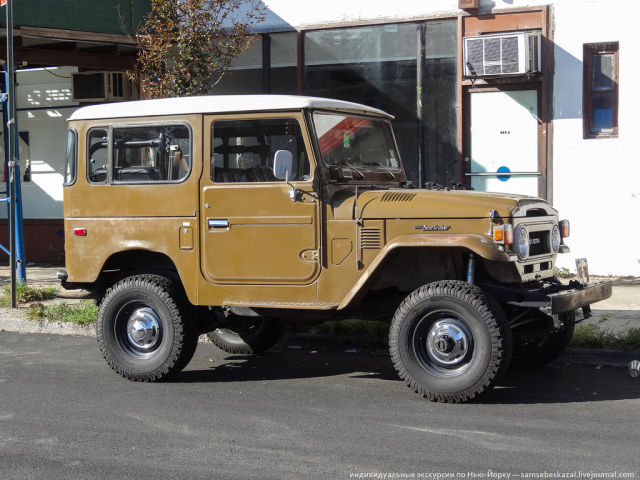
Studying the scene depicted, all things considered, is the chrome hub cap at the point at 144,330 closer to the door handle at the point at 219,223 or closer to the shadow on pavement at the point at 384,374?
the shadow on pavement at the point at 384,374

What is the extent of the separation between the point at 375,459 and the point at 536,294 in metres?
1.93

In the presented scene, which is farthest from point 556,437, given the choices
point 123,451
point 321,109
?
point 321,109

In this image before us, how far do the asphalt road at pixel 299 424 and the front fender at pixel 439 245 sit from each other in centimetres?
91

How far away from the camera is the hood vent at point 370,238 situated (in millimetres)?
6688

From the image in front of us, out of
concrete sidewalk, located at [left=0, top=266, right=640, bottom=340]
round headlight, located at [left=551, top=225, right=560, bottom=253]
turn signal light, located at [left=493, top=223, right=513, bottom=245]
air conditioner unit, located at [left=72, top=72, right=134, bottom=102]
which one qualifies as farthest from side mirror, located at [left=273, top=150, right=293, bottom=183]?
air conditioner unit, located at [left=72, top=72, right=134, bottom=102]

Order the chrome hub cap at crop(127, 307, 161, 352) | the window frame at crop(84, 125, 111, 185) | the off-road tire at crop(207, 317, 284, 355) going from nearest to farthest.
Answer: the chrome hub cap at crop(127, 307, 161, 352), the window frame at crop(84, 125, 111, 185), the off-road tire at crop(207, 317, 284, 355)

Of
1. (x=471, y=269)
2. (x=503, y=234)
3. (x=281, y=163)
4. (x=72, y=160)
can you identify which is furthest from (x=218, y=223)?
(x=503, y=234)

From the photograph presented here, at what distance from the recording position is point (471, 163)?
42.2ft

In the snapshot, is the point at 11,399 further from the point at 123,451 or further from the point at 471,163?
the point at 471,163

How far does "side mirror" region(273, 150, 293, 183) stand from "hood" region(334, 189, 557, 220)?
471 millimetres

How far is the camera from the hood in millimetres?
6453

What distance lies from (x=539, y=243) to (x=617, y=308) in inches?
134

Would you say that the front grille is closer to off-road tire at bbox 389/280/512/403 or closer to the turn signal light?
the turn signal light

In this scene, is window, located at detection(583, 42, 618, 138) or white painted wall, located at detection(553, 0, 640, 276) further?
window, located at detection(583, 42, 618, 138)
